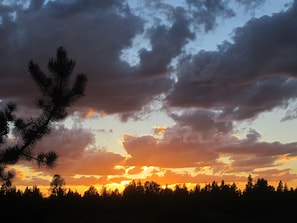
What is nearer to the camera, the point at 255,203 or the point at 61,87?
the point at 61,87

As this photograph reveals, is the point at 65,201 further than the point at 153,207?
Yes

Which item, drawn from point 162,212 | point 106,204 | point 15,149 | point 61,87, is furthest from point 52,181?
point 106,204

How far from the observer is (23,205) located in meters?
42.2

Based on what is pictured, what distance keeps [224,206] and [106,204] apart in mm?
25539

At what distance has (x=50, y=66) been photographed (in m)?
15.6

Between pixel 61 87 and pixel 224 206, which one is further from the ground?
pixel 61 87

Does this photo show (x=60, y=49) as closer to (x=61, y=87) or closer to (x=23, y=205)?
(x=61, y=87)

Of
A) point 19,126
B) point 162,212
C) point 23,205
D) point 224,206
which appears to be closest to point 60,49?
point 19,126

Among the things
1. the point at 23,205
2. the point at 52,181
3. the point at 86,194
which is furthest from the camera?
the point at 86,194

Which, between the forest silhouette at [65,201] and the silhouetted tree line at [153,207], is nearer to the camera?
the forest silhouette at [65,201]

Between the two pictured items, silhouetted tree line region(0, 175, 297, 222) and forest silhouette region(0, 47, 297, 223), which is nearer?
forest silhouette region(0, 47, 297, 223)

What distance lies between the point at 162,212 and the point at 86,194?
57.2 m

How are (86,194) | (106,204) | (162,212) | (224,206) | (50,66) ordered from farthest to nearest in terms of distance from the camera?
(86,194) < (106,204) < (224,206) < (162,212) < (50,66)

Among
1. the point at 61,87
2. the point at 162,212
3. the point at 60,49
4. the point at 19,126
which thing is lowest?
the point at 162,212
